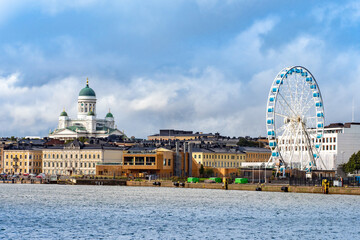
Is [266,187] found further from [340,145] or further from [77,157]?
[77,157]

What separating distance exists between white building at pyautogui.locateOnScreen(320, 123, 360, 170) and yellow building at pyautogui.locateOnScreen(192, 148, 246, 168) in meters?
21.8

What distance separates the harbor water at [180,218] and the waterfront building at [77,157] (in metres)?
82.5

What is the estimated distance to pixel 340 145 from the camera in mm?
154875

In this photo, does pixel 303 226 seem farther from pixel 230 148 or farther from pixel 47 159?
pixel 47 159

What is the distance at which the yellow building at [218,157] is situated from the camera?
6550 inches

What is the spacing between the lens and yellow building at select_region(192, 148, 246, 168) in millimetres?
166375

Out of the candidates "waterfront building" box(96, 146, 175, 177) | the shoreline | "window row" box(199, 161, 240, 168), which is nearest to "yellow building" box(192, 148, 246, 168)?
"window row" box(199, 161, 240, 168)

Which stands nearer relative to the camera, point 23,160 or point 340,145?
point 340,145

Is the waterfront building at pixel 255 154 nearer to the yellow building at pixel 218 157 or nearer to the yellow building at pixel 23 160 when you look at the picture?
the yellow building at pixel 218 157

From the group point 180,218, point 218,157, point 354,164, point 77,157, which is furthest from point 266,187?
point 77,157

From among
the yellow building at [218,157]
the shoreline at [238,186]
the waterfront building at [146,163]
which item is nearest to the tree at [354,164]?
the shoreline at [238,186]

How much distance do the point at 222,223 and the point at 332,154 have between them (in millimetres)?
92707

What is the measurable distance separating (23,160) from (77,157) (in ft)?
48.9

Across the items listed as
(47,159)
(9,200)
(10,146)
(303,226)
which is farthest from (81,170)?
(303,226)
